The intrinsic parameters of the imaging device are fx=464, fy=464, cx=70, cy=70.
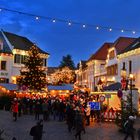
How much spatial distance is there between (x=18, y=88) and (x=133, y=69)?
15318 mm

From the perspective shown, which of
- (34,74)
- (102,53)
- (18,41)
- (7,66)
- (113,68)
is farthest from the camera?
(102,53)

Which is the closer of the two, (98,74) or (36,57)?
(36,57)

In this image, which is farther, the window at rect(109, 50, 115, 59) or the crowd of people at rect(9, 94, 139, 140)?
the window at rect(109, 50, 115, 59)

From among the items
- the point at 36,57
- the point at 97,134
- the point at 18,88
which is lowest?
the point at 97,134

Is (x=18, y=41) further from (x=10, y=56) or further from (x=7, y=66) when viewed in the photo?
(x=7, y=66)

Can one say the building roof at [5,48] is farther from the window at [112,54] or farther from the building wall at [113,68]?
the window at [112,54]

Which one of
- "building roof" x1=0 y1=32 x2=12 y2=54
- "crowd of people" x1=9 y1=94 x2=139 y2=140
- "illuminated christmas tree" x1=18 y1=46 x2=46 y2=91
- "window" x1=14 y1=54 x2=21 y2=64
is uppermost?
"building roof" x1=0 y1=32 x2=12 y2=54

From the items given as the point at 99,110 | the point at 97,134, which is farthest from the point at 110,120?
the point at 97,134

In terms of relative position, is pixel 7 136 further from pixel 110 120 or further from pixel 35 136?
pixel 110 120

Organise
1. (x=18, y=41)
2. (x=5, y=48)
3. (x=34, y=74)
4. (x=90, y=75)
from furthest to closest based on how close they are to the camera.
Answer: (x=90, y=75)
(x=18, y=41)
(x=5, y=48)
(x=34, y=74)

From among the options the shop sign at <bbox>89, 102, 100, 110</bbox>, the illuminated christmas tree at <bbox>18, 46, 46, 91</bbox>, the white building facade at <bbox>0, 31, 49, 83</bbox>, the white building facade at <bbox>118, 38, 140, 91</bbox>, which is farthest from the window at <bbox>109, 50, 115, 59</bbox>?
the shop sign at <bbox>89, 102, 100, 110</bbox>

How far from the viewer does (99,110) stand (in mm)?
38062

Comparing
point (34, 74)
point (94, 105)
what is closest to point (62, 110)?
point (94, 105)

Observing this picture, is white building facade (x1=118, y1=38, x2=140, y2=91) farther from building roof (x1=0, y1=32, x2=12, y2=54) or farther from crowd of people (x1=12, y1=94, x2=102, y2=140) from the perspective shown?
building roof (x1=0, y1=32, x2=12, y2=54)
